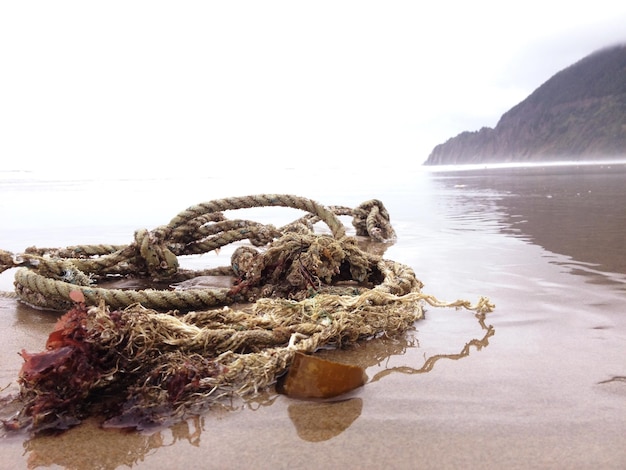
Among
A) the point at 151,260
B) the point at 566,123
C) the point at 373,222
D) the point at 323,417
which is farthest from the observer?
the point at 566,123

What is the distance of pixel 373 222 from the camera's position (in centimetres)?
462

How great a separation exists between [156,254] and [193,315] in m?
1.08

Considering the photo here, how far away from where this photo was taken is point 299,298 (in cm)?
220

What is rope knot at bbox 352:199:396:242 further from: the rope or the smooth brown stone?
the smooth brown stone

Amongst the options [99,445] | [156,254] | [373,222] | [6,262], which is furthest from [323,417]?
[373,222]

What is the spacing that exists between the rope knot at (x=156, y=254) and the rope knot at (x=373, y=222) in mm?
2217

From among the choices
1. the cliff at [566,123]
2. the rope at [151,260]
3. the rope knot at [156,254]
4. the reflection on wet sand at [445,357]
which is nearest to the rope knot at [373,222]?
Answer: the rope at [151,260]

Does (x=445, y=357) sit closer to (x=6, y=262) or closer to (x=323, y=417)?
(x=323, y=417)

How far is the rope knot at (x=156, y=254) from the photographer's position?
2680 mm

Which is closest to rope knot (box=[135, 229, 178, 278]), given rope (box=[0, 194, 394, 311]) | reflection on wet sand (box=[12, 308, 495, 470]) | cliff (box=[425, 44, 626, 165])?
rope (box=[0, 194, 394, 311])

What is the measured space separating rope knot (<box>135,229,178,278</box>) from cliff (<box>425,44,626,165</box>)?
7976 centimetres

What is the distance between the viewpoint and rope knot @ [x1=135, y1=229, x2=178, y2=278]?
2680mm

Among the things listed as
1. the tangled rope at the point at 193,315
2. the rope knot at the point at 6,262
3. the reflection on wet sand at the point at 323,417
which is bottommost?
the reflection on wet sand at the point at 323,417

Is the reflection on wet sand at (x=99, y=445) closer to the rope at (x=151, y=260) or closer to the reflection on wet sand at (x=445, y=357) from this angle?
the reflection on wet sand at (x=445, y=357)
